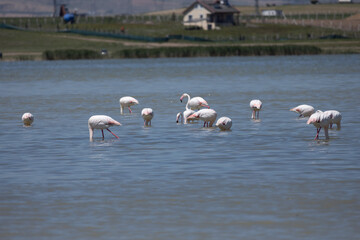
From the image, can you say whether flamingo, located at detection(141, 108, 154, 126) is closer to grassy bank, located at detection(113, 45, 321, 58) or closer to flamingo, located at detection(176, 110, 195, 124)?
flamingo, located at detection(176, 110, 195, 124)

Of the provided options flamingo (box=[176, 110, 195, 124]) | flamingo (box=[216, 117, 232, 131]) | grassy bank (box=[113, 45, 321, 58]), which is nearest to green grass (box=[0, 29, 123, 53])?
grassy bank (box=[113, 45, 321, 58])

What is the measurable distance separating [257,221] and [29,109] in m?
22.7

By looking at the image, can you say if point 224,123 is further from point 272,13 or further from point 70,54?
point 272,13

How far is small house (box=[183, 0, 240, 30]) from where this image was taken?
14412 cm

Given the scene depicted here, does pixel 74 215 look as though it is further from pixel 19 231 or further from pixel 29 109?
pixel 29 109

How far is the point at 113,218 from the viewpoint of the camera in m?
11.7

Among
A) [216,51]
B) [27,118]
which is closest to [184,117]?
[27,118]

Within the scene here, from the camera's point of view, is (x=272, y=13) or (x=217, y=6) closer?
(x=217, y=6)

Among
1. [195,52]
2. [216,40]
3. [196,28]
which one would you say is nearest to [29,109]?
[195,52]

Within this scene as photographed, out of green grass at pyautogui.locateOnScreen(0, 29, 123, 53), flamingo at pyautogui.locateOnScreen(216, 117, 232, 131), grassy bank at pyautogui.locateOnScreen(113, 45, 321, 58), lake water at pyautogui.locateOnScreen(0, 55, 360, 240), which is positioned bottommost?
lake water at pyautogui.locateOnScreen(0, 55, 360, 240)

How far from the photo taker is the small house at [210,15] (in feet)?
473

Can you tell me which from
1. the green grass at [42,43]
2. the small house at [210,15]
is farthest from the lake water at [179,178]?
the small house at [210,15]

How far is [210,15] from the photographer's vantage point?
146m

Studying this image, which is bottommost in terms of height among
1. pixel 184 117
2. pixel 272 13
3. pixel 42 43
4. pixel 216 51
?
pixel 184 117
